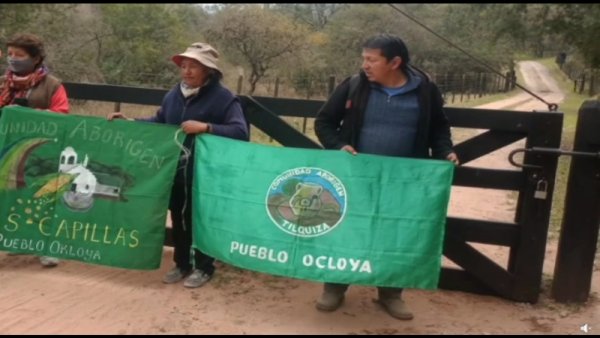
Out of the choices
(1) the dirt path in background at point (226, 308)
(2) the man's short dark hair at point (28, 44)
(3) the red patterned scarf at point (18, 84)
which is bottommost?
(1) the dirt path in background at point (226, 308)

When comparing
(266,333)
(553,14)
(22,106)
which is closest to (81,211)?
(22,106)

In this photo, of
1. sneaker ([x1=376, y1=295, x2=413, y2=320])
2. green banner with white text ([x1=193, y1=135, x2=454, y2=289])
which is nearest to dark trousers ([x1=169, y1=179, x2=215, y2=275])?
green banner with white text ([x1=193, y1=135, x2=454, y2=289])

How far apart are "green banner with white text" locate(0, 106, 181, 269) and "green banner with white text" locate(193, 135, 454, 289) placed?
27.6 inches

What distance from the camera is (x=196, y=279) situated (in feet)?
14.2

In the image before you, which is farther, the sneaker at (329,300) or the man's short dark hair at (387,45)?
the sneaker at (329,300)

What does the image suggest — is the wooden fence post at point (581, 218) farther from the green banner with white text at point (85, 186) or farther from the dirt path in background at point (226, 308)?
the green banner with white text at point (85, 186)

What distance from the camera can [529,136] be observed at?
4.02 meters

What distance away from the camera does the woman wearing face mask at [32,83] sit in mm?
4508

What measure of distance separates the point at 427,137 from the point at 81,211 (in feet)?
8.23

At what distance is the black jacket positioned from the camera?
12.3 feet

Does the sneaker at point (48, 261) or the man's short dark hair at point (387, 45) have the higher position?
the man's short dark hair at point (387, 45)

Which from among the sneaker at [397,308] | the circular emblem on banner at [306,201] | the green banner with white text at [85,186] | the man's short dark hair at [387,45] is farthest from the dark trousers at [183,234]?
the man's short dark hair at [387,45]

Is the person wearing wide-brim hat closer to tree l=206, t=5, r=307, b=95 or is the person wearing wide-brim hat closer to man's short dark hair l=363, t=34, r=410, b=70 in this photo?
man's short dark hair l=363, t=34, r=410, b=70

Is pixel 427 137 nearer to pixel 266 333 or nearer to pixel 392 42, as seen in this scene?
pixel 392 42
